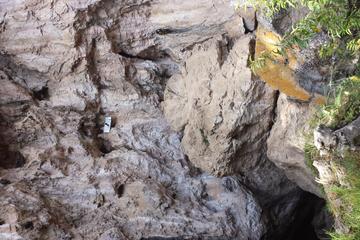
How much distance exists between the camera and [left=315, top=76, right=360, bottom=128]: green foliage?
3.46 m

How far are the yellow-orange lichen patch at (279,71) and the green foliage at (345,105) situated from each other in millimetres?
756

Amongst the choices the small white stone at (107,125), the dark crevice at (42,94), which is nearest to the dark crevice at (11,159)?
the dark crevice at (42,94)

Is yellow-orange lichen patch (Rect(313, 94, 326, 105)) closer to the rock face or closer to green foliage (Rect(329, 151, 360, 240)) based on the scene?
the rock face

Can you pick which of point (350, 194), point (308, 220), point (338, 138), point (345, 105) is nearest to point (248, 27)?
point (345, 105)

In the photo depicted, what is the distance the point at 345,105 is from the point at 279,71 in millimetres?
999

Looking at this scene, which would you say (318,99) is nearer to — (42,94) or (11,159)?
(42,94)

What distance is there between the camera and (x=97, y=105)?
5.27 meters

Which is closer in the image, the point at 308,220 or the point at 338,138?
the point at 338,138

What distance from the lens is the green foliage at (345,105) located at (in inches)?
136

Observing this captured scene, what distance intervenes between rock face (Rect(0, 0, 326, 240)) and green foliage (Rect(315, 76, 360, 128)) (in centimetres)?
125

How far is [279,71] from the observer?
4371mm

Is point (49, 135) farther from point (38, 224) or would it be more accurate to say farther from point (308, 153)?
point (308, 153)

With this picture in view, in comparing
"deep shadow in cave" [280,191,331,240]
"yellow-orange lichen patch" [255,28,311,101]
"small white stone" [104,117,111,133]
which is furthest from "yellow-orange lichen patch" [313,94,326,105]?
"small white stone" [104,117,111,133]

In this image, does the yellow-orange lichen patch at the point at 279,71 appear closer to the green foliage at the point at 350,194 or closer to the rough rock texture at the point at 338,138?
the rough rock texture at the point at 338,138
